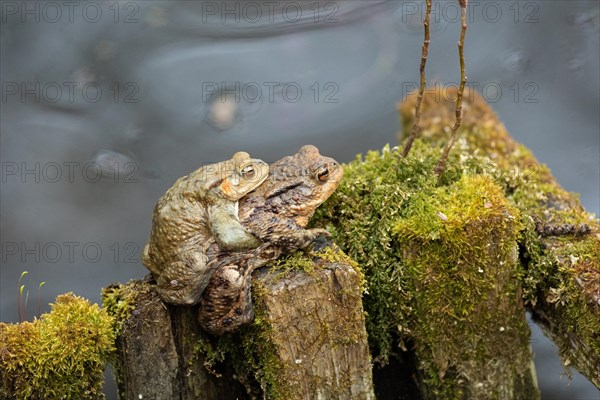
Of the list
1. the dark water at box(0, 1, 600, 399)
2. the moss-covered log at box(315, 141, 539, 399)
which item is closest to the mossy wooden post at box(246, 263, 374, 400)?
the moss-covered log at box(315, 141, 539, 399)

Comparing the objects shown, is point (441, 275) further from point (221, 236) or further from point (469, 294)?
point (221, 236)

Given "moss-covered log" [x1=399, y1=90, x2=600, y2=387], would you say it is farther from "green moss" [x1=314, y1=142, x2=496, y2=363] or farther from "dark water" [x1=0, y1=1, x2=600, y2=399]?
"dark water" [x1=0, y1=1, x2=600, y2=399]

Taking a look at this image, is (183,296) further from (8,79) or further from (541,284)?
(8,79)

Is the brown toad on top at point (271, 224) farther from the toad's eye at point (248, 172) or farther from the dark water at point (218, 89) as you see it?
the dark water at point (218, 89)

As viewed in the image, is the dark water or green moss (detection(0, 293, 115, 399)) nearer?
green moss (detection(0, 293, 115, 399))

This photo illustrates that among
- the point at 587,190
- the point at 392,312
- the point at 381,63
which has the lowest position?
the point at 392,312

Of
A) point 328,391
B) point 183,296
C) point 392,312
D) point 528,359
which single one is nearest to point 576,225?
point 528,359

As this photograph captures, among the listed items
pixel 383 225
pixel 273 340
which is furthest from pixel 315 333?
pixel 383 225
